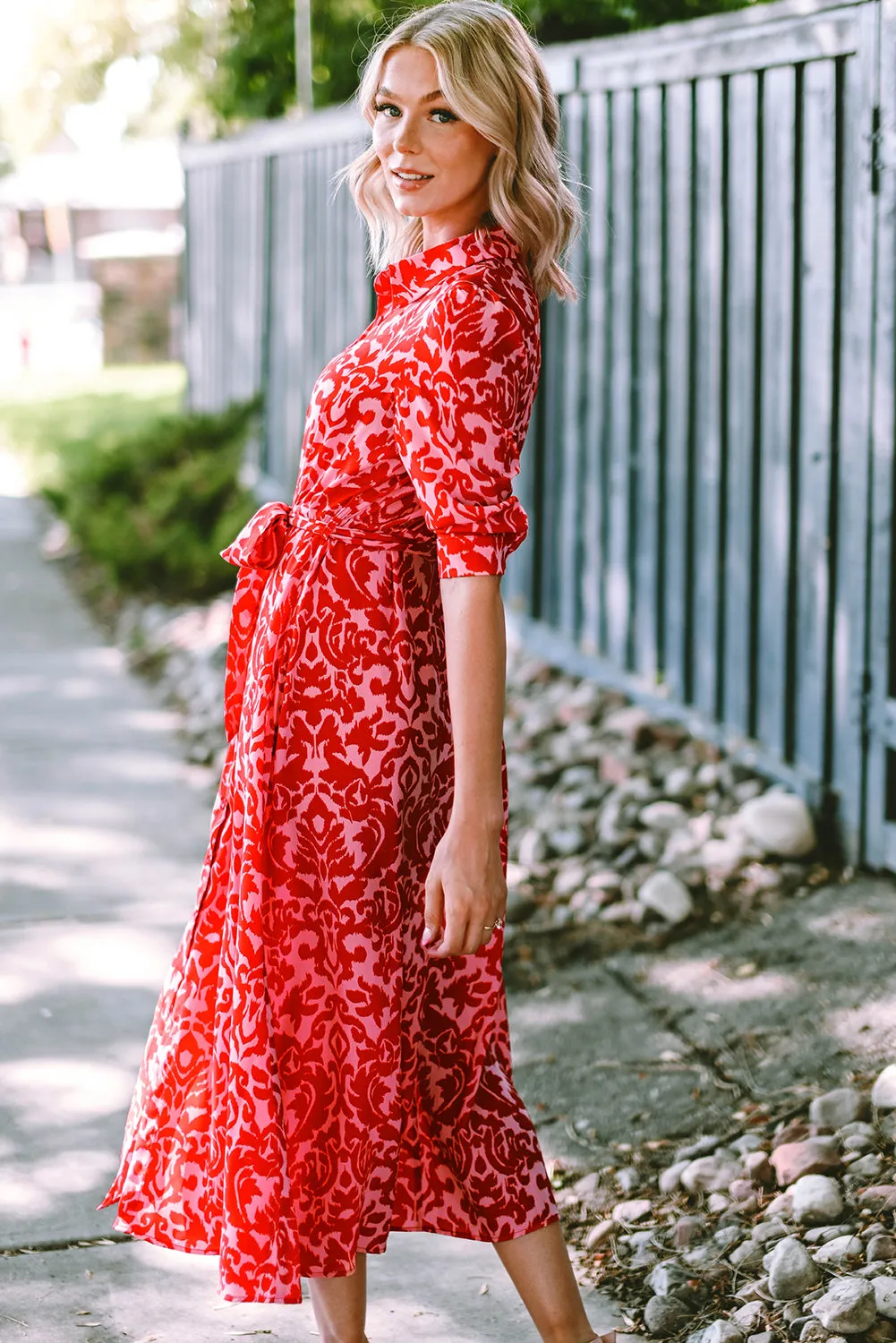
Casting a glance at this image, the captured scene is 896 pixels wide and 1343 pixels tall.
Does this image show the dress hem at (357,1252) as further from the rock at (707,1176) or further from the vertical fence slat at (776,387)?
the vertical fence slat at (776,387)

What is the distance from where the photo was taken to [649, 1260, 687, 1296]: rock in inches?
113

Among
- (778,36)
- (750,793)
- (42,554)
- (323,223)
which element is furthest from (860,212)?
(42,554)

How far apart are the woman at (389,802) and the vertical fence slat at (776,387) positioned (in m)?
2.47

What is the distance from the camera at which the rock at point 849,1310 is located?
8.63 ft

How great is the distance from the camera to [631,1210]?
3178 mm

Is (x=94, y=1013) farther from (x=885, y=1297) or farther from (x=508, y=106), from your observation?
(x=508, y=106)

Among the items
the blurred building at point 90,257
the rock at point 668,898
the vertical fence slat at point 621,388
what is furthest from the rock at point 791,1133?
the blurred building at point 90,257

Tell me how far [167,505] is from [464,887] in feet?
22.4

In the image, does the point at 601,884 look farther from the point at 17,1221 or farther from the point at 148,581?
the point at 148,581

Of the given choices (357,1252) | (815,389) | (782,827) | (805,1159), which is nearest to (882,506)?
(815,389)

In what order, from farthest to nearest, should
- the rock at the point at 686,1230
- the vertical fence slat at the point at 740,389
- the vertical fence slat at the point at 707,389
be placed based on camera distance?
the vertical fence slat at the point at 707,389 < the vertical fence slat at the point at 740,389 < the rock at the point at 686,1230

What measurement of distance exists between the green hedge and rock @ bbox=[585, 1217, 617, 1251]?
561cm

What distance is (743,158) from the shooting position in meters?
5.04

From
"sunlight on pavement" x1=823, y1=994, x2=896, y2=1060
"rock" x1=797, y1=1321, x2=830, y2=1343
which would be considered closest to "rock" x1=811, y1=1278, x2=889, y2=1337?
"rock" x1=797, y1=1321, x2=830, y2=1343
